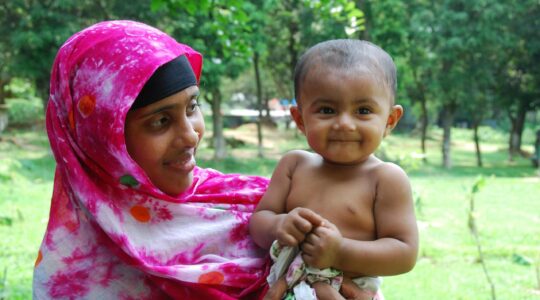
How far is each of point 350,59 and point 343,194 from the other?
0.37 meters

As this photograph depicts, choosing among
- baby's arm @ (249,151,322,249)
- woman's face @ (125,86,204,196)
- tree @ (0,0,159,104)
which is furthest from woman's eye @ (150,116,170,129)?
tree @ (0,0,159,104)

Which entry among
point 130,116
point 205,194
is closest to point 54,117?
point 130,116

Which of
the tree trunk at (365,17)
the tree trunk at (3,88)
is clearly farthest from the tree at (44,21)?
the tree trunk at (3,88)

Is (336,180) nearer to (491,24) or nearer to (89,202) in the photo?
(89,202)

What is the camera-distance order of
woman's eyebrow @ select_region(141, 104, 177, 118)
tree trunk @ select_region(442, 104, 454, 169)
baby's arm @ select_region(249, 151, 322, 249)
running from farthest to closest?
tree trunk @ select_region(442, 104, 454, 169), woman's eyebrow @ select_region(141, 104, 177, 118), baby's arm @ select_region(249, 151, 322, 249)

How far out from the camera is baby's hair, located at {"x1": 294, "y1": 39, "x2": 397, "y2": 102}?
66.5 inches

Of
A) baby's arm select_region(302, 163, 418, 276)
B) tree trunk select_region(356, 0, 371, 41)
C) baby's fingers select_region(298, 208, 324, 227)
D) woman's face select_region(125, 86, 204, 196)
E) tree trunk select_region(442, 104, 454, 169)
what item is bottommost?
tree trunk select_region(442, 104, 454, 169)

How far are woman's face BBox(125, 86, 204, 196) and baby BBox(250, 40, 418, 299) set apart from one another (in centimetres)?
28

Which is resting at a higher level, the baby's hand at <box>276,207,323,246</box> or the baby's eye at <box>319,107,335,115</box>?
the baby's eye at <box>319,107,335,115</box>

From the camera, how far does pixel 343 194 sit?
168cm

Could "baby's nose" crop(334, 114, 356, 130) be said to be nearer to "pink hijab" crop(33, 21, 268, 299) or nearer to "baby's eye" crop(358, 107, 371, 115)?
"baby's eye" crop(358, 107, 371, 115)

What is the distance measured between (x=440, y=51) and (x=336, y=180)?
58.4 ft

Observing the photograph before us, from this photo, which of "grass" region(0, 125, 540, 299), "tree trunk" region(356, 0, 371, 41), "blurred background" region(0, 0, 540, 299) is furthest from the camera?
"tree trunk" region(356, 0, 371, 41)

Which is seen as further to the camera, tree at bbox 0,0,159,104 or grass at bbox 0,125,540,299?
tree at bbox 0,0,159,104
